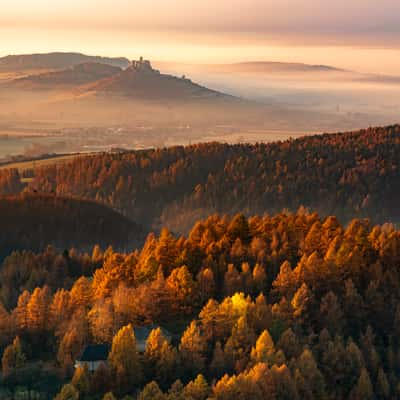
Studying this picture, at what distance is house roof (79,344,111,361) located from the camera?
362 feet

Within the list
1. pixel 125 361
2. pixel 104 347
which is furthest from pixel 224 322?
pixel 125 361

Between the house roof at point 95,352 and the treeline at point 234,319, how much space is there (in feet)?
9.10

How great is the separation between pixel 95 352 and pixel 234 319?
676 inches

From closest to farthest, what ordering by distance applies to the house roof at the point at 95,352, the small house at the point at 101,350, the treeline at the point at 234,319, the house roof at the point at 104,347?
the treeline at the point at 234,319 < the small house at the point at 101,350 < the house roof at the point at 95,352 < the house roof at the point at 104,347

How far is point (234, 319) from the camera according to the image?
118 metres

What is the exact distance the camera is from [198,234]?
160 meters

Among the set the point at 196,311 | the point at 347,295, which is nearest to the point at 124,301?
the point at 196,311

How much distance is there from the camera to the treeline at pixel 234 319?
105750 millimetres

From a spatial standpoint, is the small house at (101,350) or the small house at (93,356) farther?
the small house at (101,350)

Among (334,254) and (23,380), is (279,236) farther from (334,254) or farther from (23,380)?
(23,380)

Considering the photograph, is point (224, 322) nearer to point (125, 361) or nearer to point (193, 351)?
point (193, 351)

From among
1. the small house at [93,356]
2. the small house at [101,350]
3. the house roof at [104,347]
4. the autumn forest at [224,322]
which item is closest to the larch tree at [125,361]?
the autumn forest at [224,322]

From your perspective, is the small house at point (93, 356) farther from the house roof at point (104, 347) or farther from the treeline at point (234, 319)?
the treeline at point (234, 319)

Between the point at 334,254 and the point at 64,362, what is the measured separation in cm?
4634
